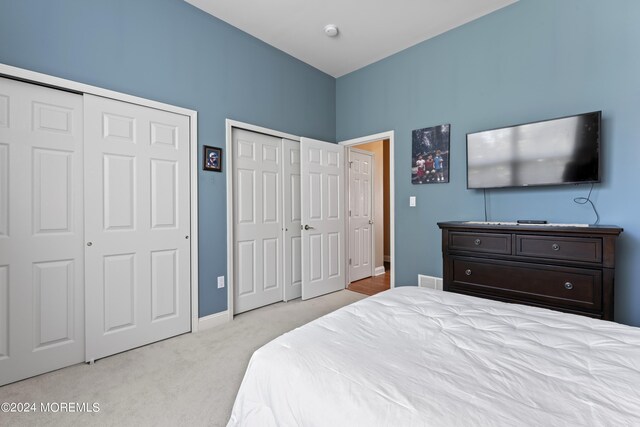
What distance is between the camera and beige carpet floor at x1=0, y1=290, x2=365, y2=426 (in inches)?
62.2

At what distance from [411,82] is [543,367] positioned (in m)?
3.21

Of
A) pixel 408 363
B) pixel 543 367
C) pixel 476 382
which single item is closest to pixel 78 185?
pixel 408 363

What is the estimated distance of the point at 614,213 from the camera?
2191mm

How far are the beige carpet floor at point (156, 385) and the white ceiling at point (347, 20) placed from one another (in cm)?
306

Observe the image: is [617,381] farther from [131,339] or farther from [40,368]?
[40,368]

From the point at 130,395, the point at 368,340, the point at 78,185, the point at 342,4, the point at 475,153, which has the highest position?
the point at 342,4

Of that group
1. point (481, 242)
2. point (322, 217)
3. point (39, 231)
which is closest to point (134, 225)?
point (39, 231)

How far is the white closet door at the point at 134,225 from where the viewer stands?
2.18m

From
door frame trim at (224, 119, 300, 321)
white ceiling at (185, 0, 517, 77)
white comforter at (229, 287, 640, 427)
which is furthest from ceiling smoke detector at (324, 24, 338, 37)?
white comforter at (229, 287, 640, 427)

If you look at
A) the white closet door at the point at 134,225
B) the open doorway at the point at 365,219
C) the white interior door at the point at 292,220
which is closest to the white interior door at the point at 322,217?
the white interior door at the point at 292,220

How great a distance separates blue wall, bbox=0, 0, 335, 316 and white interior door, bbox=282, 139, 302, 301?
0.33m

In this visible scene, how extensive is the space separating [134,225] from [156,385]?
122 cm

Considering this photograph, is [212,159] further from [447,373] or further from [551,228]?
[551,228]

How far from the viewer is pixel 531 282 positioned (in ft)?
7.13
